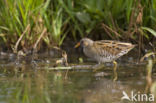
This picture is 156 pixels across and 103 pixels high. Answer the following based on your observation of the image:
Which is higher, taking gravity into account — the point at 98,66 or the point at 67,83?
the point at 98,66

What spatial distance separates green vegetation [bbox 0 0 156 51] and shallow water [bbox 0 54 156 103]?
0.66 meters

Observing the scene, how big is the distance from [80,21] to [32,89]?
10.4ft

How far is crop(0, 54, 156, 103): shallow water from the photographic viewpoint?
4219mm

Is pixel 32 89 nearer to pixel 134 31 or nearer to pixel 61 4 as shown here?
pixel 134 31

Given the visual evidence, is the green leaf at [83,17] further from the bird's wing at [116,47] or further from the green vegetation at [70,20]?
the bird's wing at [116,47]

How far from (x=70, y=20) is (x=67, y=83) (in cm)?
310

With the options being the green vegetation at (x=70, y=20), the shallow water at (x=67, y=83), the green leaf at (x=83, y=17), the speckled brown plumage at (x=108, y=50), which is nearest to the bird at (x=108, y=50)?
the speckled brown plumage at (x=108, y=50)

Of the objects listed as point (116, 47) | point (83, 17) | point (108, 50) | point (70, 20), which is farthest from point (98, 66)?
point (70, 20)

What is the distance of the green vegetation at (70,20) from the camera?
6.68m

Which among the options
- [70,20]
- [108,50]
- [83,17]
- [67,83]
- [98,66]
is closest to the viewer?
[67,83]

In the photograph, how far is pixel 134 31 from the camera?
655cm

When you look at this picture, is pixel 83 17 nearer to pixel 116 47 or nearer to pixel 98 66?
pixel 116 47

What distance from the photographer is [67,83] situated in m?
4.96

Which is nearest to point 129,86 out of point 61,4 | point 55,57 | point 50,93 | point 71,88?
point 71,88
